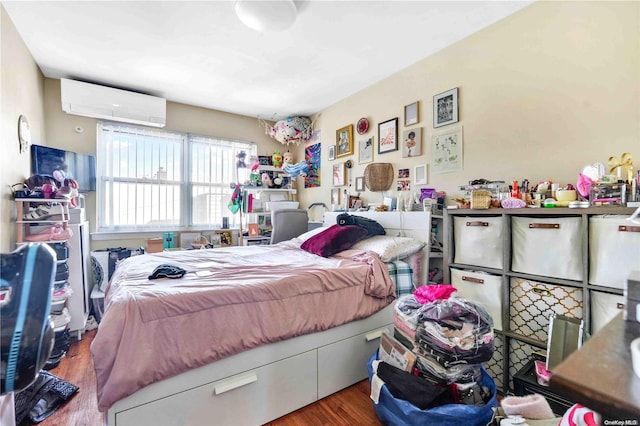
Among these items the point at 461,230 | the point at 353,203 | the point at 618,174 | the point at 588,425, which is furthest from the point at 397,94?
the point at 588,425

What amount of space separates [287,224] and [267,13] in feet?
7.40

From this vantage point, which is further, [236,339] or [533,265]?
[533,265]

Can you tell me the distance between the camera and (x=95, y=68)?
2.85 m

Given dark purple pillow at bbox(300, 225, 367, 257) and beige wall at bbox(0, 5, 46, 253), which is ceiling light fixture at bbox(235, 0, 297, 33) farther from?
beige wall at bbox(0, 5, 46, 253)

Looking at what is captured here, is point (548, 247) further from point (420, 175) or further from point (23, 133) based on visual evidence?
point (23, 133)

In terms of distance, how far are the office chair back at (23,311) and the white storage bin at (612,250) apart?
6.71 feet

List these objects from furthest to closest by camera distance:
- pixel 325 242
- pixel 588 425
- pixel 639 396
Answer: pixel 325 242 < pixel 588 425 < pixel 639 396

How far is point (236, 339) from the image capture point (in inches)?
55.1

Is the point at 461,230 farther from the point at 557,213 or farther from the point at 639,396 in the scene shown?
the point at 639,396

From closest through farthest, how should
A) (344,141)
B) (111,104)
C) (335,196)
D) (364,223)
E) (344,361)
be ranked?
1. (344,361)
2. (364,223)
3. (111,104)
4. (344,141)
5. (335,196)

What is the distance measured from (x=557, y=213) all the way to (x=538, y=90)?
917 mm

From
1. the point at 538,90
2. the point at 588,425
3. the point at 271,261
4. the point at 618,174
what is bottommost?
the point at 588,425

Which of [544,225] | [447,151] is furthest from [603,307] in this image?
[447,151]

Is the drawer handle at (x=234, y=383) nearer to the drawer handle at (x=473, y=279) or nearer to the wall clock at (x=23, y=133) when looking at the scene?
the drawer handle at (x=473, y=279)
